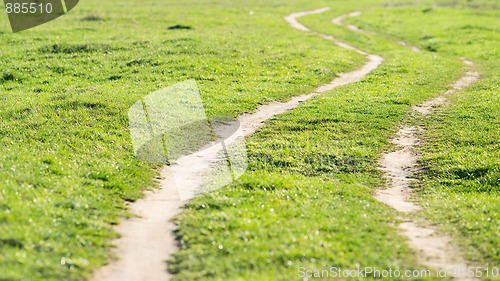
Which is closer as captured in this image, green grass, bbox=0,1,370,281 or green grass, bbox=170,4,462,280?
green grass, bbox=170,4,462,280

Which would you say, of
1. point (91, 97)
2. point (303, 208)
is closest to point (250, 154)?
point (303, 208)

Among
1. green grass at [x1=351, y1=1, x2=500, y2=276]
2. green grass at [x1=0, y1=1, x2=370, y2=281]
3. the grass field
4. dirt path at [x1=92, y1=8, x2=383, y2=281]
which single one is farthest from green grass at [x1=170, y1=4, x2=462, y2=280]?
green grass at [x1=0, y1=1, x2=370, y2=281]

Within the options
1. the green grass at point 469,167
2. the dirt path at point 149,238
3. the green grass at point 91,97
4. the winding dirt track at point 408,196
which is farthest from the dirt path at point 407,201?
the green grass at point 91,97

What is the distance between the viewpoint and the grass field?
8.80m

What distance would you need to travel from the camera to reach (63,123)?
15.5m

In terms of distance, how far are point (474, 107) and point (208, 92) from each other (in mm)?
11901

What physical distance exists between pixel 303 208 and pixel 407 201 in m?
3.23

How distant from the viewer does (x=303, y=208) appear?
11.0 m

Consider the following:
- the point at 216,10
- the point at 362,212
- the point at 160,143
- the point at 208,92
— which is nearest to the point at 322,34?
the point at 216,10

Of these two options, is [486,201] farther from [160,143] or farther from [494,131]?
[160,143]

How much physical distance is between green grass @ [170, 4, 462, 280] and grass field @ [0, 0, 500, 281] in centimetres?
4

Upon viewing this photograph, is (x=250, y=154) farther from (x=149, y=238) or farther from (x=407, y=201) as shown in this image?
(x=149, y=238)

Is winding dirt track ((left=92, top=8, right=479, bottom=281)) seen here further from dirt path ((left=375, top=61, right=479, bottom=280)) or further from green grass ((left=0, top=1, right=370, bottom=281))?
green grass ((left=0, top=1, right=370, bottom=281))

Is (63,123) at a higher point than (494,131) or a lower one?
higher
